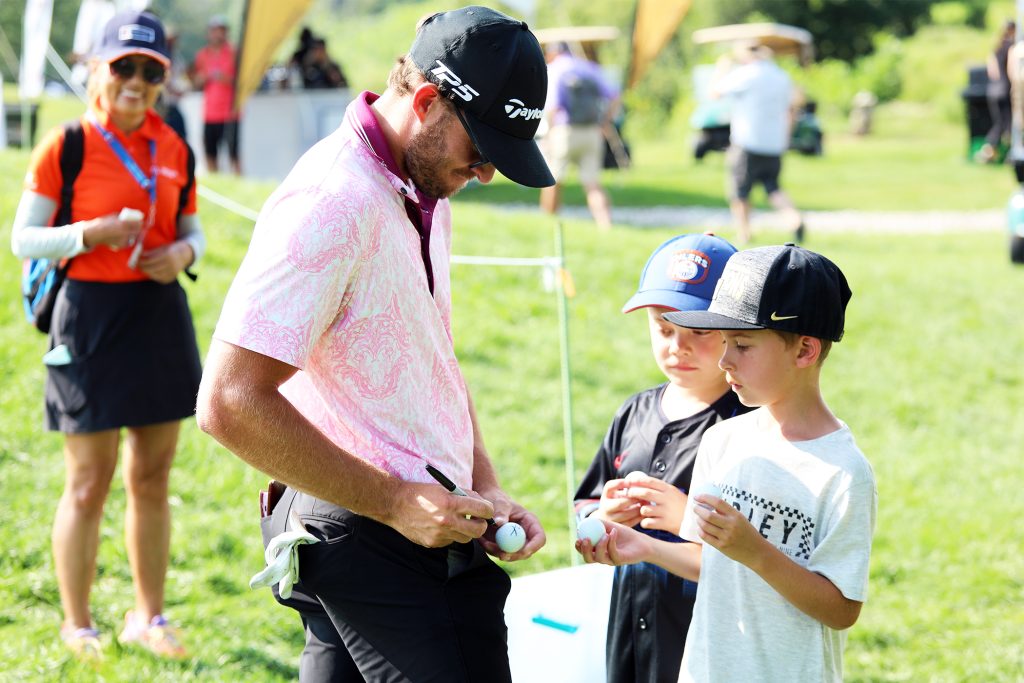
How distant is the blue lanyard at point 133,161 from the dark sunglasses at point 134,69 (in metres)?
0.17

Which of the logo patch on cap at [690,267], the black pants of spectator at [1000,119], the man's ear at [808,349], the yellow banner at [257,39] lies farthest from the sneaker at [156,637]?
the black pants of spectator at [1000,119]

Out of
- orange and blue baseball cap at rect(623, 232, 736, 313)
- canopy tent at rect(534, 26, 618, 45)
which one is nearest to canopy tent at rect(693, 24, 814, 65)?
canopy tent at rect(534, 26, 618, 45)

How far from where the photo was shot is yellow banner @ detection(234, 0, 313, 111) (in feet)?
42.3

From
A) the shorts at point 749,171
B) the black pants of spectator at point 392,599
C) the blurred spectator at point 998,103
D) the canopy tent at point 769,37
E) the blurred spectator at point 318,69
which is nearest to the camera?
the black pants of spectator at point 392,599

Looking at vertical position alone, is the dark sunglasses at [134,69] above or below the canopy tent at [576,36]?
below

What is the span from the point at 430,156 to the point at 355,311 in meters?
0.33

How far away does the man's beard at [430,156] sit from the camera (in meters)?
2.25

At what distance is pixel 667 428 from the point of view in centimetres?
297

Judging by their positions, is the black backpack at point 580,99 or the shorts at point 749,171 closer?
the black backpack at point 580,99

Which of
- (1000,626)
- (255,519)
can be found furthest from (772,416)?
(255,519)

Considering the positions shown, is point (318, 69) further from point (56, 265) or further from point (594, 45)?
point (56, 265)

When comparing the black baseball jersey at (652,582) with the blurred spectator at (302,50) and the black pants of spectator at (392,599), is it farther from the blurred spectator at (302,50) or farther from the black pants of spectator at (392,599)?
the blurred spectator at (302,50)

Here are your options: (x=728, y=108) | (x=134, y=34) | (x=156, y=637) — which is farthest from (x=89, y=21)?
(x=728, y=108)

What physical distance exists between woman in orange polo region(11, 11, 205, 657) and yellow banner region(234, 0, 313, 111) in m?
9.21
